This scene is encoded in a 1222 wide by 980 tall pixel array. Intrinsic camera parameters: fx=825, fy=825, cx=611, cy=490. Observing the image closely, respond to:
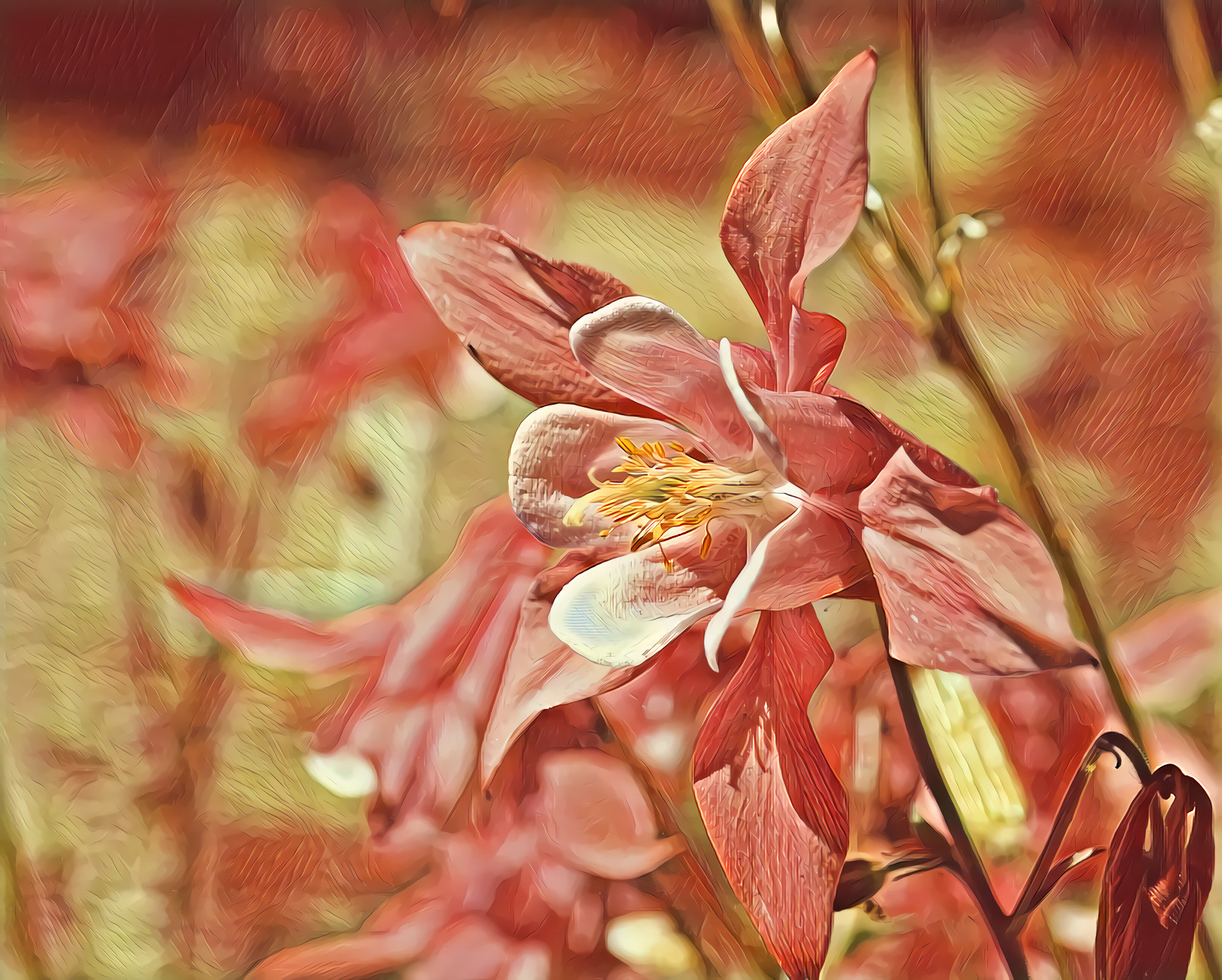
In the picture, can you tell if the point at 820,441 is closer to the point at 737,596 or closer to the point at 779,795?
the point at 737,596

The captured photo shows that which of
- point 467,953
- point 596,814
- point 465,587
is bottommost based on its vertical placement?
point 467,953

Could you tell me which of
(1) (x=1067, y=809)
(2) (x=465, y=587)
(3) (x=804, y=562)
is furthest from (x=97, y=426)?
(1) (x=1067, y=809)

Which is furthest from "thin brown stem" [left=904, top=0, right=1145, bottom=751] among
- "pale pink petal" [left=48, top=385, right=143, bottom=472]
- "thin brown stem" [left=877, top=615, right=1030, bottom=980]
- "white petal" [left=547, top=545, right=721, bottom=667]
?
"pale pink petal" [left=48, top=385, right=143, bottom=472]

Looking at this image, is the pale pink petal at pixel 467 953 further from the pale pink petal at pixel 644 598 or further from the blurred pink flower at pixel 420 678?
the pale pink petal at pixel 644 598

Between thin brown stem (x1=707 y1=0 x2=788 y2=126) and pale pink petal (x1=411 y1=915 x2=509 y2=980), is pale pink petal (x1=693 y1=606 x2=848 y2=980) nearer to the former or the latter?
pale pink petal (x1=411 y1=915 x2=509 y2=980)

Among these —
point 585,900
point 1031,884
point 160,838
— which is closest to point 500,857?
point 585,900

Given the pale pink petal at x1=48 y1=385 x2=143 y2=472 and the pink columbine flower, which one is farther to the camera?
the pale pink petal at x1=48 y1=385 x2=143 y2=472
